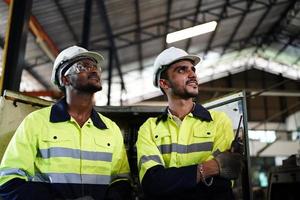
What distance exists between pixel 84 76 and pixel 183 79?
0.73 meters

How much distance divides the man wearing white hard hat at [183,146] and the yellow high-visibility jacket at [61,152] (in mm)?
238

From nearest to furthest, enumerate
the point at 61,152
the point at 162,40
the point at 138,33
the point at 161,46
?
the point at 61,152
the point at 138,33
the point at 162,40
the point at 161,46

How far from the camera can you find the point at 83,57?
2721mm

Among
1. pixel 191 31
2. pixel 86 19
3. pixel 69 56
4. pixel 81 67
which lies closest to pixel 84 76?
pixel 81 67

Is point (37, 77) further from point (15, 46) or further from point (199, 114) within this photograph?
point (199, 114)

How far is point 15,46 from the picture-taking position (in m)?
4.22

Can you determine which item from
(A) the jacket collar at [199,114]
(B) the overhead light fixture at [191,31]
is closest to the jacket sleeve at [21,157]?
(A) the jacket collar at [199,114]

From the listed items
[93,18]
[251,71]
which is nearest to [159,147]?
[93,18]

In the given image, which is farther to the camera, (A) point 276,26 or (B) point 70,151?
(A) point 276,26

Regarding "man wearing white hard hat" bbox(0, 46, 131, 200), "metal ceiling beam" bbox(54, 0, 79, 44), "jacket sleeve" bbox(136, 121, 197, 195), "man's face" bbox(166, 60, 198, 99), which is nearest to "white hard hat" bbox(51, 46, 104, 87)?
"man wearing white hard hat" bbox(0, 46, 131, 200)

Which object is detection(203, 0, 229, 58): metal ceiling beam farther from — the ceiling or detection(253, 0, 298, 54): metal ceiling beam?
detection(253, 0, 298, 54): metal ceiling beam

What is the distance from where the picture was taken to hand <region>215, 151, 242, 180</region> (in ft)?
7.29

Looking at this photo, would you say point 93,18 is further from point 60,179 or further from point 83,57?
point 60,179

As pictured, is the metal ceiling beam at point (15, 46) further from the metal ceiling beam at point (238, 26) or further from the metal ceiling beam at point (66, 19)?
the metal ceiling beam at point (238, 26)
